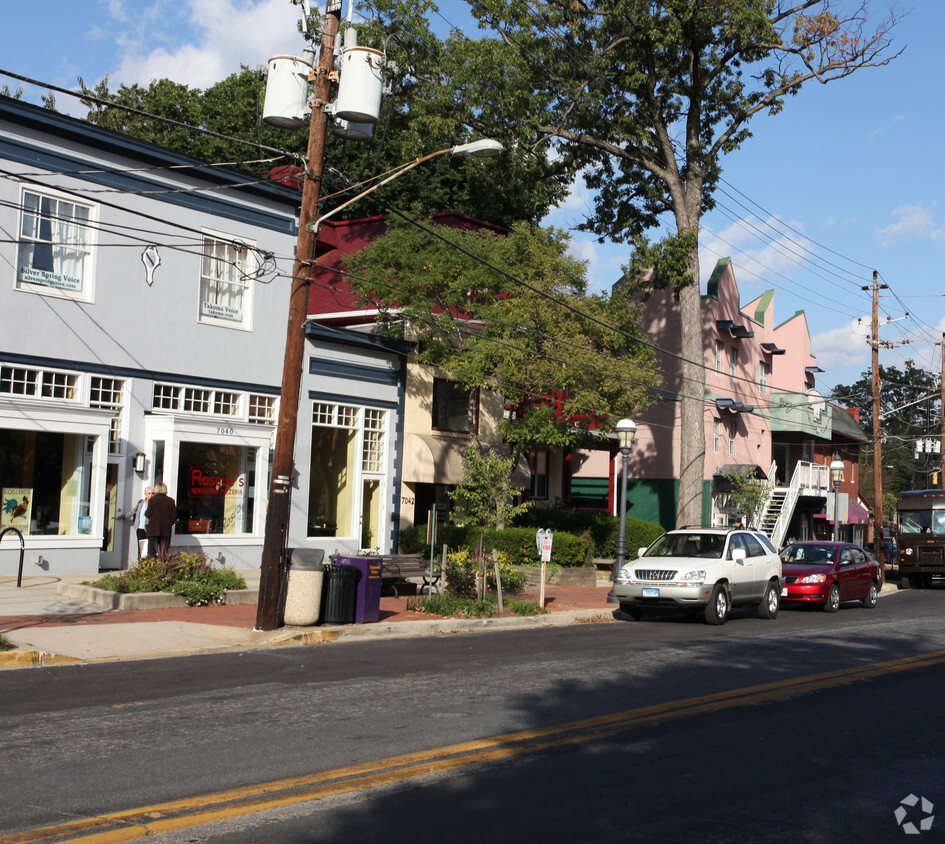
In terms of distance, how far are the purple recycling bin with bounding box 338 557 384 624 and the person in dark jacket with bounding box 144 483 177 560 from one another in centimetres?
424

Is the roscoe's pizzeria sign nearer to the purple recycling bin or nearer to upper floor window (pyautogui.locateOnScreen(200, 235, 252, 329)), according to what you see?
upper floor window (pyautogui.locateOnScreen(200, 235, 252, 329))

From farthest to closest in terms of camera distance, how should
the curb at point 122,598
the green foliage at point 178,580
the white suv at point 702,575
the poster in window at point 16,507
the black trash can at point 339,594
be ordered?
Answer: the poster in window at point 16,507 < the white suv at point 702,575 < the green foliage at point 178,580 < the curb at point 122,598 < the black trash can at point 339,594

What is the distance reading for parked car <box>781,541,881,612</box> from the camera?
22094 mm

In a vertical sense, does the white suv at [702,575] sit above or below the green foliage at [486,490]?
below

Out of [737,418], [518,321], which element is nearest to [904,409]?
[737,418]

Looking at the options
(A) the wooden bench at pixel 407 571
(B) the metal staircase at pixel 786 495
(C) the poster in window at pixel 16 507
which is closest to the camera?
(C) the poster in window at pixel 16 507

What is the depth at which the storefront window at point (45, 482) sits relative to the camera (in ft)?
60.2

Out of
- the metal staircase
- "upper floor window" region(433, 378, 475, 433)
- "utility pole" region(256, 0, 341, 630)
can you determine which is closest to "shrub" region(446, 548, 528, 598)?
"utility pole" region(256, 0, 341, 630)

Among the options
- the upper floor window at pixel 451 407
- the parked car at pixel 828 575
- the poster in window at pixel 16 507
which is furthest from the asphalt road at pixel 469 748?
the upper floor window at pixel 451 407

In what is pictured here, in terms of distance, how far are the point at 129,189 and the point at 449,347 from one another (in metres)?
8.90

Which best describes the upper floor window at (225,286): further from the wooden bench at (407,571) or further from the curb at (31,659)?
the curb at (31,659)

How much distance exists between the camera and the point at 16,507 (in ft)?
60.4

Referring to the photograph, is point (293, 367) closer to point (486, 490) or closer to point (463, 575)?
point (463, 575)

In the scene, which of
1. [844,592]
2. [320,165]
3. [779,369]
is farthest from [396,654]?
[779,369]
